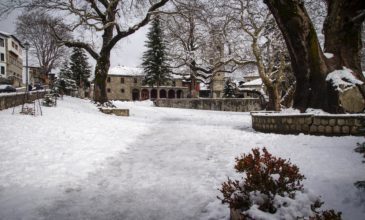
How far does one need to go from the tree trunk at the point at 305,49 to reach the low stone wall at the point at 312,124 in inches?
27.6

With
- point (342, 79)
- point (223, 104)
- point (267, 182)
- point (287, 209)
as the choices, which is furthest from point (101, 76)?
point (287, 209)

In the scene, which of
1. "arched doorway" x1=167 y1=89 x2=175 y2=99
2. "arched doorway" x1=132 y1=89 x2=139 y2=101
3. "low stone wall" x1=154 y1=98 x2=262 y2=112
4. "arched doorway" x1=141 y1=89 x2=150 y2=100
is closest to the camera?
"low stone wall" x1=154 y1=98 x2=262 y2=112

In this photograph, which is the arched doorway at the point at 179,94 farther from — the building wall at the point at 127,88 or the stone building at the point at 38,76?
the stone building at the point at 38,76

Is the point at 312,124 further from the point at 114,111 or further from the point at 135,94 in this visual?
the point at 135,94

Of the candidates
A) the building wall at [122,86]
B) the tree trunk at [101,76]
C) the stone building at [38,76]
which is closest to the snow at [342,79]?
the tree trunk at [101,76]

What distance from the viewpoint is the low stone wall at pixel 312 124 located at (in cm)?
866

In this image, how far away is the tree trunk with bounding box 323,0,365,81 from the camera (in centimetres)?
995

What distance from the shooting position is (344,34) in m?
10.2

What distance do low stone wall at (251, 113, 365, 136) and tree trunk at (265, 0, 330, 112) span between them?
70cm

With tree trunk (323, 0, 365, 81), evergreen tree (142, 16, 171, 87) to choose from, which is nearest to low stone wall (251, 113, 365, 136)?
tree trunk (323, 0, 365, 81)

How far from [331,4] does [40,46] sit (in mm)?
40270

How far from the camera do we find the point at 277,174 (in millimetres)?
3057

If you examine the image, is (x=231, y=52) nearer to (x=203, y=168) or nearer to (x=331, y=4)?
(x=331, y=4)

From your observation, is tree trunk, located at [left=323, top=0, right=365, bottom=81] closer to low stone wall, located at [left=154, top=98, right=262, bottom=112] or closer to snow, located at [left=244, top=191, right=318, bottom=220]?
snow, located at [left=244, top=191, right=318, bottom=220]
